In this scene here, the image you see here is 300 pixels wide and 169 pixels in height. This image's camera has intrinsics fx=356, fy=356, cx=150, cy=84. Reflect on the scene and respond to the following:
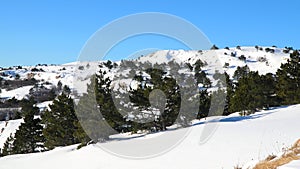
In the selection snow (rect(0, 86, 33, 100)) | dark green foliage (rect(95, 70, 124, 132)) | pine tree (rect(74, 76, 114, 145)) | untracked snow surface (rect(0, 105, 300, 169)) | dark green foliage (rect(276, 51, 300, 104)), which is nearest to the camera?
untracked snow surface (rect(0, 105, 300, 169))

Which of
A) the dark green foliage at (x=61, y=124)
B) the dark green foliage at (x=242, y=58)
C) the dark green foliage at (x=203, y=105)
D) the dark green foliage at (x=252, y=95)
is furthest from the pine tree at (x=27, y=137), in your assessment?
the dark green foliage at (x=242, y=58)

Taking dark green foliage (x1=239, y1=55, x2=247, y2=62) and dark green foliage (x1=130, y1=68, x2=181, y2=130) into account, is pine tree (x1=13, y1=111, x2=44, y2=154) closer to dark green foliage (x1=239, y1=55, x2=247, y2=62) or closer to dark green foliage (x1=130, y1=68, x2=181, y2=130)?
dark green foliage (x1=130, y1=68, x2=181, y2=130)

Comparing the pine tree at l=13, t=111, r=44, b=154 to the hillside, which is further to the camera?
the pine tree at l=13, t=111, r=44, b=154

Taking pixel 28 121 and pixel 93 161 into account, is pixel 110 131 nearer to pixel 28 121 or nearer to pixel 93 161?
pixel 93 161

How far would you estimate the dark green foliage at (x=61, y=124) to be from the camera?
29000 mm

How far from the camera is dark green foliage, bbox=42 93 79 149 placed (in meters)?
29.0

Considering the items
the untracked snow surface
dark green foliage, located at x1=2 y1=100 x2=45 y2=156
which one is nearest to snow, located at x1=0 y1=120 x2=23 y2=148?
dark green foliage, located at x1=2 y1=100 x2=45 y2=156

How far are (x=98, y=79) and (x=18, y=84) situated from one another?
240ft

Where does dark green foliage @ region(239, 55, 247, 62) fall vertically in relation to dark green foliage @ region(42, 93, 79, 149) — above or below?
above

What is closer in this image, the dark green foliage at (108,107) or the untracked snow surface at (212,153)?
the untracked snow surface at (212,153)

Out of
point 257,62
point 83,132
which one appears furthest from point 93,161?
point 257,62

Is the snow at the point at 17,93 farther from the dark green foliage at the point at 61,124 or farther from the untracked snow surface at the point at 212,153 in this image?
the untracked snow surface at the point at 212,153

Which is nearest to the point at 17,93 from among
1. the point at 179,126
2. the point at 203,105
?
the point at 203,105

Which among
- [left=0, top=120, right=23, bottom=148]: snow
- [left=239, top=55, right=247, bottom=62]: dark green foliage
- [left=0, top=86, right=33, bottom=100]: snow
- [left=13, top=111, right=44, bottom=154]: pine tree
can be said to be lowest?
[left=13, top=111, right=44, bottom=154]: pine tree
